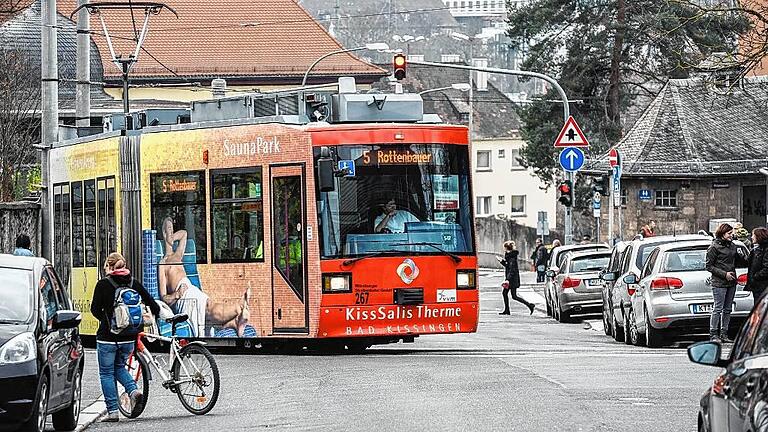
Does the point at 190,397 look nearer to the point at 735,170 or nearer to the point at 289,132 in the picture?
the point at 289,132

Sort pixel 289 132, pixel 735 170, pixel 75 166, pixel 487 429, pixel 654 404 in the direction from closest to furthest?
pixel 487 429
pixel 654 404
pixel 289 132
pixel 75 166
pixel 735 170

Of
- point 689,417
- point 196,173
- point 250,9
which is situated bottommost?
point 689,417

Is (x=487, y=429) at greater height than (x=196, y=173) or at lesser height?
lesser

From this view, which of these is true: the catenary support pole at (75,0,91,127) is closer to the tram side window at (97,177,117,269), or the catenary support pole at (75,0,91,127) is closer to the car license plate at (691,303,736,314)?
the tram side window at (97,177,117,269)

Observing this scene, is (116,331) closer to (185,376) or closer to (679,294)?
(185,376)

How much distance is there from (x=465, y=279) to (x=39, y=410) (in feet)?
32.0

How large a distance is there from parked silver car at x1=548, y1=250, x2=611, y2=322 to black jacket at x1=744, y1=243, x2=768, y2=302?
1222cm

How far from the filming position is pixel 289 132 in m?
21.6

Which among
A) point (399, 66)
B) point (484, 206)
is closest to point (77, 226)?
point (399, 66)

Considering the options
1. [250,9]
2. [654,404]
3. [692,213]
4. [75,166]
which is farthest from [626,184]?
[654,404]

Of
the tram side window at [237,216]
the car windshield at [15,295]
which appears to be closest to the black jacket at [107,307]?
the car windshield at [15,295]

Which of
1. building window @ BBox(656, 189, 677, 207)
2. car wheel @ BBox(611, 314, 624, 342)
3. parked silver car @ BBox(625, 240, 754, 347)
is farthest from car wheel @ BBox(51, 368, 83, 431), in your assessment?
building window @ BBox(656, 189, 677, 207)

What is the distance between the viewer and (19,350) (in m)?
12.6

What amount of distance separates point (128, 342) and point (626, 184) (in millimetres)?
46145
